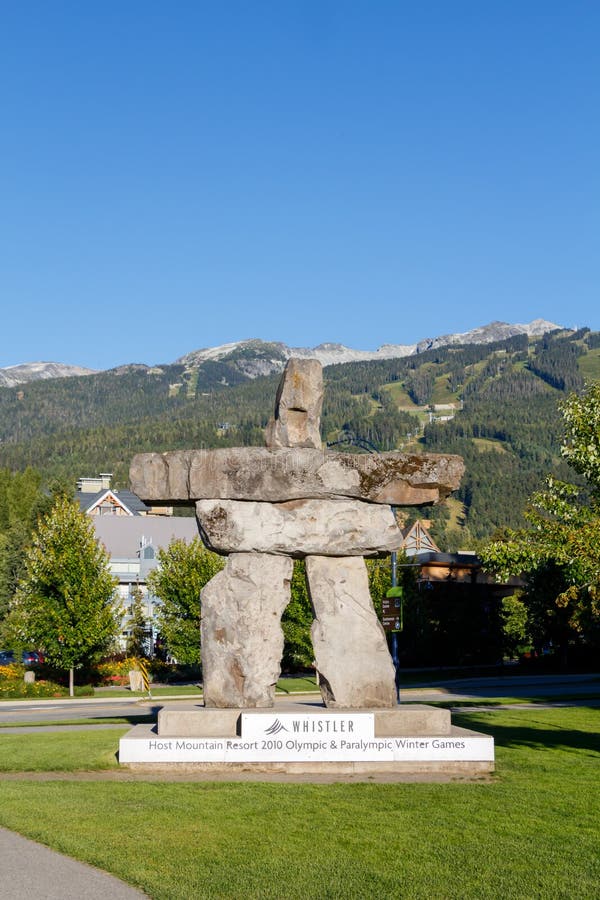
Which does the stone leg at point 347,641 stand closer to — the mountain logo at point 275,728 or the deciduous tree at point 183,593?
the mountain logo at point 275,728

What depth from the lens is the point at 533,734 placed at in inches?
817

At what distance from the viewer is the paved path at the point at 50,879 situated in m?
8.62

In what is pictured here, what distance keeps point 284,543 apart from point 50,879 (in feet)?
25.8

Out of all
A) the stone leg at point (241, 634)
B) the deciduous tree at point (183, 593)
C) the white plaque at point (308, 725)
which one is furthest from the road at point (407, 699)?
the white plaque at point (308, 725)

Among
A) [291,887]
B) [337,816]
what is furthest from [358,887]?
[337,816]

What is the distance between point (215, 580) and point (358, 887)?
8083 millimetres

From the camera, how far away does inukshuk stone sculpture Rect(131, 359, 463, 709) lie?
16.2 metres

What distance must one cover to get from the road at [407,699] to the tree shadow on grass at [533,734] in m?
8.08

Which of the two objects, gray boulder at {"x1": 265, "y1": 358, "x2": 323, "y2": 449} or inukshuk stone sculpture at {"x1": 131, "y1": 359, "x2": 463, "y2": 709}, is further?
gray boulder at {"x1": 265, "y1": 358, "x2": 323, "y2": 449}

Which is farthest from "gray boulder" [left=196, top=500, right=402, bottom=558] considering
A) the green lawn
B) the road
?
the road

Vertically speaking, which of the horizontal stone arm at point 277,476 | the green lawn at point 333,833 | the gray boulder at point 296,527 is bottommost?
the green lawn at point 333,833

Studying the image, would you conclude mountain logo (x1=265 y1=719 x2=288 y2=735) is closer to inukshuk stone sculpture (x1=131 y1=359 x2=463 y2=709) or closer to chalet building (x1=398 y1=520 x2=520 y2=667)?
inukshuk stone sculpture (x1=131 y1=359 x2=463 y2=709)

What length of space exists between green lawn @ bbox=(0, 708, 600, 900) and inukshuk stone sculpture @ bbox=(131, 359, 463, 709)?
246 centimetres

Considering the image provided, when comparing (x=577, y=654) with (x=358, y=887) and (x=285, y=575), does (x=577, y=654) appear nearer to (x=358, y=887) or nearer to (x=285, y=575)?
(x=285, y=575)
